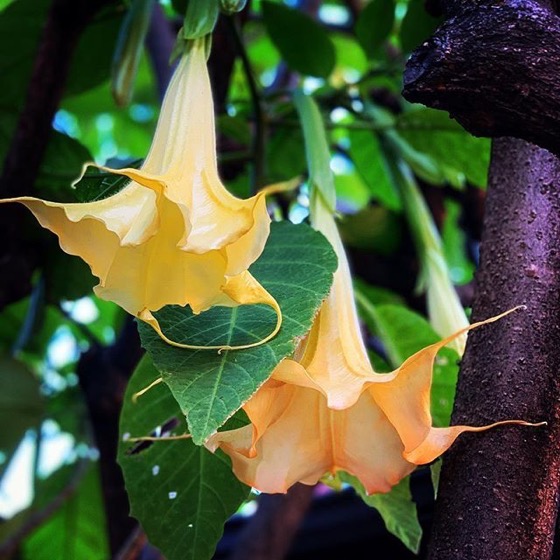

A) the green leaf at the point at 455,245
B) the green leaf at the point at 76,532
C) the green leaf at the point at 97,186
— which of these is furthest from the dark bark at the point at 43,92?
the green leaf at the point at 455,245

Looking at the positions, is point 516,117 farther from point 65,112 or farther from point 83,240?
point 65,112

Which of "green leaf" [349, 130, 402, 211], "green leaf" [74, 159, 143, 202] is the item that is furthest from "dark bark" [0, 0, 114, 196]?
"green leaf" [349, 130, 402, 211]

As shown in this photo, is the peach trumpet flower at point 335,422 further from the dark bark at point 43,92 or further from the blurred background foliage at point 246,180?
the dark bark at point 43,92

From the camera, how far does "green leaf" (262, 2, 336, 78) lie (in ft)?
3.46

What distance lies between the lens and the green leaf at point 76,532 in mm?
1301

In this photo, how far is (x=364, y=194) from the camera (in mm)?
2131

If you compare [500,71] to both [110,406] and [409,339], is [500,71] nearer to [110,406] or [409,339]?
[409,339]

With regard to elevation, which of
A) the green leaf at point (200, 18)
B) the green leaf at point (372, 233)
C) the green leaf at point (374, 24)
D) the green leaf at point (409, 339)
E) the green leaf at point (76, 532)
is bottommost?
the green leaf at point (76, 532)

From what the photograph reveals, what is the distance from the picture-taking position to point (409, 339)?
84 cm

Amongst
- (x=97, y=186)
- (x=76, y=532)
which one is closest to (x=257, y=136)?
(x=97, y=186)

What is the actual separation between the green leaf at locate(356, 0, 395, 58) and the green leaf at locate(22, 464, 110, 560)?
751 millimetres

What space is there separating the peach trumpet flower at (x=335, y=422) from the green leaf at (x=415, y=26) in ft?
1.46

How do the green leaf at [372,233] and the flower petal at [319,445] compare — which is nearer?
the flower petal at [319,445]

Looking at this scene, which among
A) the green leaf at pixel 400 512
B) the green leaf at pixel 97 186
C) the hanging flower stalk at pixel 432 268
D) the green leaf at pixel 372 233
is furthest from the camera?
the green leaf at pixel 372 233
